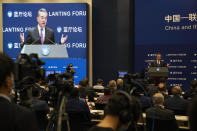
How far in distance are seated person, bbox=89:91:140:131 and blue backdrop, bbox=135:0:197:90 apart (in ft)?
31.4

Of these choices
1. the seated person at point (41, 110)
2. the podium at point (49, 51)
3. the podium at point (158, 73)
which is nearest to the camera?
the seated person at point (41, 110)

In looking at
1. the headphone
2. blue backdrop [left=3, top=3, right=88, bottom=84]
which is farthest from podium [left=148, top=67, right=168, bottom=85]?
the headphone

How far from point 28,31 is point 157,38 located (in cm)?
496

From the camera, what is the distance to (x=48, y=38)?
11.3m

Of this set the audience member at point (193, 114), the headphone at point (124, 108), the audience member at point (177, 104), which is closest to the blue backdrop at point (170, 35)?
the audience member at point (177, 104)

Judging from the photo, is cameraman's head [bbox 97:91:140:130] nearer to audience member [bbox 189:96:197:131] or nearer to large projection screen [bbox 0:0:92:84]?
audience member [bbox 189:96:197:131]

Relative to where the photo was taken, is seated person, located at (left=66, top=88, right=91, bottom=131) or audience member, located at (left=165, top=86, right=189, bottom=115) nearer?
seated person, located at (left=66, top=88, right=91, bottom=131)

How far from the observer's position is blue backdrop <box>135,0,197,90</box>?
35.3 feet

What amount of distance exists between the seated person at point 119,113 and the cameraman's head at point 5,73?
0.54 meters

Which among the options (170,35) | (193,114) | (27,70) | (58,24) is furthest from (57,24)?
(193,114)

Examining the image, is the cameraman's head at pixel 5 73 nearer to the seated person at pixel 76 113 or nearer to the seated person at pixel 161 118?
the seated person at pixel 161 118

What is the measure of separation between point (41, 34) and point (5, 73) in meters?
10.1

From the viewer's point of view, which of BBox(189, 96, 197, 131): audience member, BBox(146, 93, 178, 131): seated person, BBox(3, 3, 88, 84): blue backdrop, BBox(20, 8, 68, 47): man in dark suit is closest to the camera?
BBox(189, 96, 197, 131): audience member

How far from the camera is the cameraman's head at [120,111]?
163 cm
